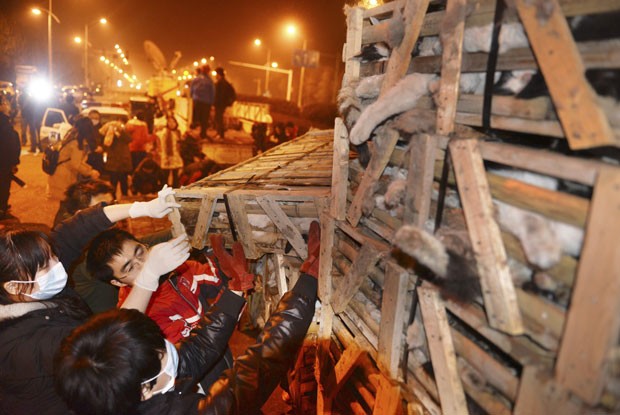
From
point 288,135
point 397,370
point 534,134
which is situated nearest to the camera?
point 534,134

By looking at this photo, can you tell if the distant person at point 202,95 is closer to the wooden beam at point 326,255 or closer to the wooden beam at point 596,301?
the wooden beam at point 326,255

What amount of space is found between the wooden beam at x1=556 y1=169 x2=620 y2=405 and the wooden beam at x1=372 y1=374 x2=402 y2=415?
1341mm

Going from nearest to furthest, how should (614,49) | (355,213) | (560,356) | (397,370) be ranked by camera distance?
(614,49) → (560,356) → (397,370) → (355,213)

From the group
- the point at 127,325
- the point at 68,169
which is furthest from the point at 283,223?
the point at 68,169

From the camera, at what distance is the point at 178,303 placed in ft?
13.1

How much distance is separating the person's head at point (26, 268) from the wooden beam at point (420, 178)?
263 centimetres

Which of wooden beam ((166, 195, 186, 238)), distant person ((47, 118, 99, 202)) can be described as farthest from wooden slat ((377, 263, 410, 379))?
distant person ((47, 118, 99, 202))

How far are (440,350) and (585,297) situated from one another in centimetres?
98

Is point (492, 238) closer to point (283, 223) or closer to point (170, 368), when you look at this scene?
point (170, 368)

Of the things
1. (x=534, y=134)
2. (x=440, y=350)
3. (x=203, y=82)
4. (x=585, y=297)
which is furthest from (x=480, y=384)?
(x=203, y=82)

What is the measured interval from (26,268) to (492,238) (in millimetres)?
3033

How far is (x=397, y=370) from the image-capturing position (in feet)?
9.27

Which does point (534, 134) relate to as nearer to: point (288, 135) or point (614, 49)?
point (614, 49)

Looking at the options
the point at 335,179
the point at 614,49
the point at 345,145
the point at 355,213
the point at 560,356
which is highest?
the point at 614,49
